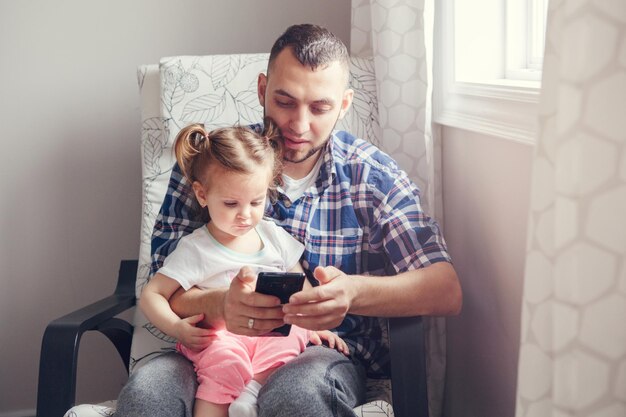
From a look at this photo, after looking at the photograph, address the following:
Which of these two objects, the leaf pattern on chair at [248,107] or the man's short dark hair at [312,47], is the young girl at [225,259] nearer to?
the man's short dark hair at [312,47]

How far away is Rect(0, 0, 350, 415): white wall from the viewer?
212 cm

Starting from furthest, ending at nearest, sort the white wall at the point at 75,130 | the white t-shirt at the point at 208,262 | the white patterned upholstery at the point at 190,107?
1. the white wall at the point at 75,130
2. the white patterned upholstery at the point at 190,107
3. the white t-shirt at the point at 208,262

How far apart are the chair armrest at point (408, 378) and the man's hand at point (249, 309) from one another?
0.22 m

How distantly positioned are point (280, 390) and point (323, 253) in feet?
1.29

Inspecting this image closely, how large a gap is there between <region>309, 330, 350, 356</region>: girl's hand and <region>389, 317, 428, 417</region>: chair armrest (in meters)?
0.18

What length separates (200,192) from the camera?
147cm

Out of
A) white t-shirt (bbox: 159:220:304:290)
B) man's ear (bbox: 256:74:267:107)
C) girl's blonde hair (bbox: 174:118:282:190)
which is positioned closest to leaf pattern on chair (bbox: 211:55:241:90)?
man's ear (bbox: 256:74:267:107)

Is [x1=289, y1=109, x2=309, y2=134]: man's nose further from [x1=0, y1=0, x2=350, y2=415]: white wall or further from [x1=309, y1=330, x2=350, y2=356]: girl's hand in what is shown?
[x1=0, y1=0, x2=350, y2=415]: white wall

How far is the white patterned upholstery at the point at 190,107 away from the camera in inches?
72.6

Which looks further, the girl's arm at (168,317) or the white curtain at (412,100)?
the white curtain at (412,100)

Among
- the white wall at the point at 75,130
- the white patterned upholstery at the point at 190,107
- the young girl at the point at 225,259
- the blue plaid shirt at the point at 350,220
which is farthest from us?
the white wall at the point at 75,130

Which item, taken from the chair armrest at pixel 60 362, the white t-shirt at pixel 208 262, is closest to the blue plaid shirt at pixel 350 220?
the white t-shirt at pixel 208 262

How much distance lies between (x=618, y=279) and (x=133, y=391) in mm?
853

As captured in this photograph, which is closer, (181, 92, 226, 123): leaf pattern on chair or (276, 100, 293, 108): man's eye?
(276, 100, 293, 108): man's eye
